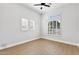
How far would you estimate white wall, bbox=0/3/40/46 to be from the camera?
96.2 inches

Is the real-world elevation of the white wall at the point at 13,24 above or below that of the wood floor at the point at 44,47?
above

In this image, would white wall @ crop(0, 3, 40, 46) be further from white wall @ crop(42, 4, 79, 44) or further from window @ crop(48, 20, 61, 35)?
window @ crop(48, 20, 61, 35)

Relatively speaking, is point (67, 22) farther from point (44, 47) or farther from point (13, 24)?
point (13, 24)

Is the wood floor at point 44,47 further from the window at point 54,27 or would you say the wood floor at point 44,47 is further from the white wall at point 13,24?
the window at point 54,27

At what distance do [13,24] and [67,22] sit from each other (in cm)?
159

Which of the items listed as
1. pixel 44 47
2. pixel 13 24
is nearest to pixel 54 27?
pixel 44 47

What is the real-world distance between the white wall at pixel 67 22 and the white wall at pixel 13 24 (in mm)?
288

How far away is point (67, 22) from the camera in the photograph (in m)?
2.53

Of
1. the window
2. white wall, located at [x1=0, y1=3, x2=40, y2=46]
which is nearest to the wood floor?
white wall, located at [x1=0, y1=3, x2=40, y2=46]

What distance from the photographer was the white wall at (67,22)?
2.40m

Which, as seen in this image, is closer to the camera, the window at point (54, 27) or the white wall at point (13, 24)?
the window at point (54, 27)

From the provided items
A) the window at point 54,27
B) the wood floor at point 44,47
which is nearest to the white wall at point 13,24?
the wood floor at point 44,47

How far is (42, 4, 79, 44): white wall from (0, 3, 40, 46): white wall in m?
0.29

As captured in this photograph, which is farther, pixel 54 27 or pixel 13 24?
pixel 13 24
